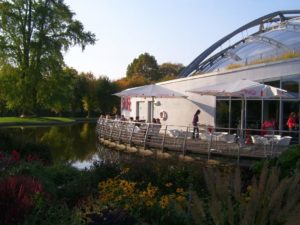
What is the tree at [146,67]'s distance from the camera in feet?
333

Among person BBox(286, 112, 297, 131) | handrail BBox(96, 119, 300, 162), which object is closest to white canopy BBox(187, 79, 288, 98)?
A: handrail BBox(96, 119, 300, 162)

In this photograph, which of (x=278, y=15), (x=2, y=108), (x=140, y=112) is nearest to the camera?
(x=140, y=112)

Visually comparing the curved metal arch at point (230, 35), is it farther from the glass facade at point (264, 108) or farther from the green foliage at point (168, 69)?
the green foliage at point (168, 69)

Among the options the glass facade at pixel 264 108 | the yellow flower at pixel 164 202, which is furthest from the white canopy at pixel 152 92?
the yellow flower at pixel 164 202

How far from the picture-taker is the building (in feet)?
72.0

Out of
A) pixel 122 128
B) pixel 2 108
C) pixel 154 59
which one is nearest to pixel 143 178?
pixel 122 128

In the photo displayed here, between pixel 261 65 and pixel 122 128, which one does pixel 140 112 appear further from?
pixel 261 65

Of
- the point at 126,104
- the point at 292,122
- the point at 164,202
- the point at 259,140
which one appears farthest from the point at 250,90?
the point at 126,104

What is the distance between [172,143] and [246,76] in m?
6.60

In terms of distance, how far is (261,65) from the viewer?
2278 cm

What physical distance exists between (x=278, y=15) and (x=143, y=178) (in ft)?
102

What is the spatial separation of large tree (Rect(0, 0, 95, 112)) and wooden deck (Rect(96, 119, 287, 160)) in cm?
2429

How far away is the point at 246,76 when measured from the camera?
2356 centimetres

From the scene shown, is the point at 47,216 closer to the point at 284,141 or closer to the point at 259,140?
the point at 284,141
